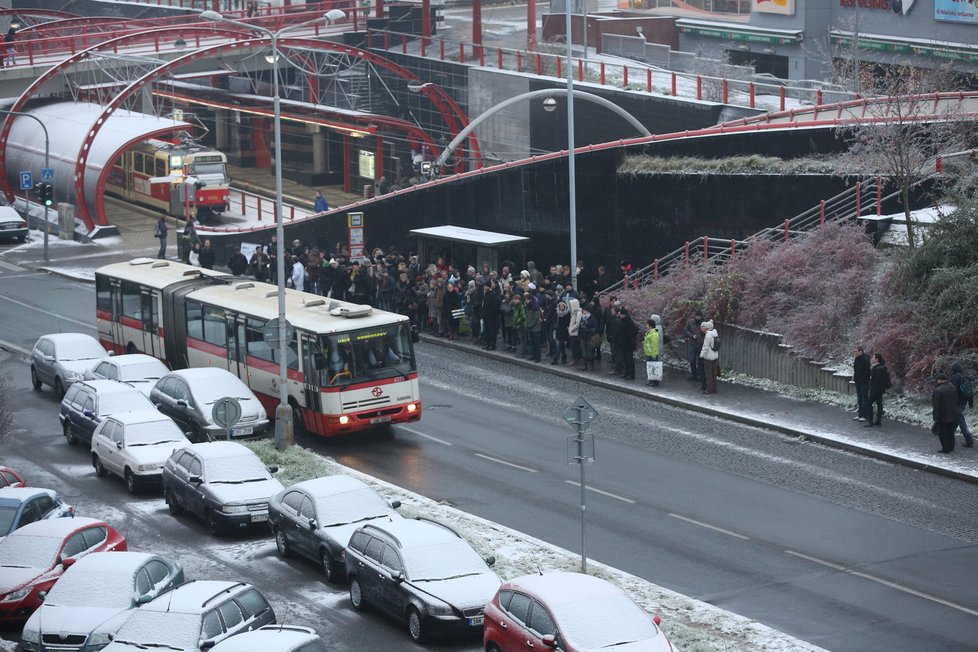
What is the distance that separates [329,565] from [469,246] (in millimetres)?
19735

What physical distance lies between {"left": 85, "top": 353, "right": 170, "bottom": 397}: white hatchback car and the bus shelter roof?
32.1ft

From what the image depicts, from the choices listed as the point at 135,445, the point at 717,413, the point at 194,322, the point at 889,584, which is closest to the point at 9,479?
the point at 135,445

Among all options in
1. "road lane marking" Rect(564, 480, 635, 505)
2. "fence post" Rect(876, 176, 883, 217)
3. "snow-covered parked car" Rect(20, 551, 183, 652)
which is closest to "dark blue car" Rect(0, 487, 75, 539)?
"snow-covered parked car" Rect(20, 551, 183, 652)

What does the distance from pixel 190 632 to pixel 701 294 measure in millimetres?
17916

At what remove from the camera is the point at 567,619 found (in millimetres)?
15109

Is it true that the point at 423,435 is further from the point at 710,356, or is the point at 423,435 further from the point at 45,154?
the point at 45,154

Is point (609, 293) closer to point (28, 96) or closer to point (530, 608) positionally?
point (530, 608)

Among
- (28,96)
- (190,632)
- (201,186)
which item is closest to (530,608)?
(190,632)

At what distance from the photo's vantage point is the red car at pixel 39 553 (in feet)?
62.6

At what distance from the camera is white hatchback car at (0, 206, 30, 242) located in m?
55.4

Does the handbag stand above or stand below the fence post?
below

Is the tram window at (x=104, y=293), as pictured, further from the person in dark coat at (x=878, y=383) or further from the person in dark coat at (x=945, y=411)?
the person in dark coat at (x=945, y=411)

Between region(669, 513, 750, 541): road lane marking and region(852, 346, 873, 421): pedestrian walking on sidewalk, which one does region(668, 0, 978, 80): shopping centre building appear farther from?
region(669, 513, 750, 541): road lane marking

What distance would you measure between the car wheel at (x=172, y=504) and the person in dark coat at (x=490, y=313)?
458 inches
